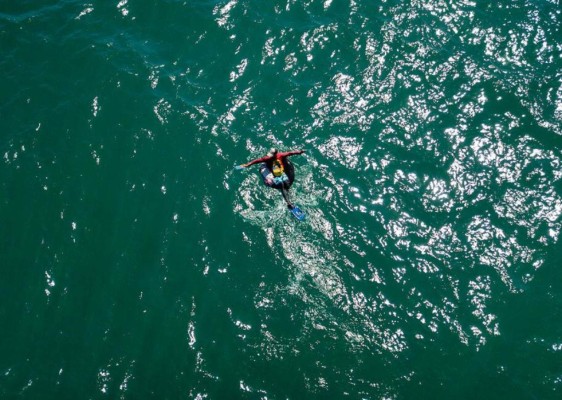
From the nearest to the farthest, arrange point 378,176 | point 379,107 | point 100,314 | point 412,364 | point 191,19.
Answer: point 412,364
point 100,314
point 378,176
point 379,107
point 191,19

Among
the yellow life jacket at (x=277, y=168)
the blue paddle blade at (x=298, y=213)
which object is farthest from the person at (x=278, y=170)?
the blue paddle blade at (x=298, y=213)

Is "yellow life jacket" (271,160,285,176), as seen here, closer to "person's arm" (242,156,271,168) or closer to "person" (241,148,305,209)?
"person" (241,148,305,209)

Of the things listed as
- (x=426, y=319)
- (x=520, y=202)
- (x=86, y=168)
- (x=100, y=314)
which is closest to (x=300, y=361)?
(x=426, y=319)

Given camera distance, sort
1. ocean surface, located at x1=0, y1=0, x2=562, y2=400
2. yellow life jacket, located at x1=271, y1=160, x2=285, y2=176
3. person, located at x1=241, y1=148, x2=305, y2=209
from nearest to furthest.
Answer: ocean surface, located at x1=0, y1=0, x2=562, y2=400
person, located at x1=241, y1=148, x2=305, y2=209
yellow life jacket, located at x1=271, y1=160, x2=285, y2=176

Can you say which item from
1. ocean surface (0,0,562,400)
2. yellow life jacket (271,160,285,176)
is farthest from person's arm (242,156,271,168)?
ocean surface (0,0,562,400)

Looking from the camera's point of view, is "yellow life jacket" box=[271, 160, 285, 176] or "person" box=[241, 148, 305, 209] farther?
"yellow life jacket" box=[271, 160, 285, 176]

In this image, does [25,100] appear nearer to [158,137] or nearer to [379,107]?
[158,137]

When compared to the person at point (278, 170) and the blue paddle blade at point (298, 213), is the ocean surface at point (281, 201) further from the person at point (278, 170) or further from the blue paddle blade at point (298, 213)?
the person at point (278, 170)
